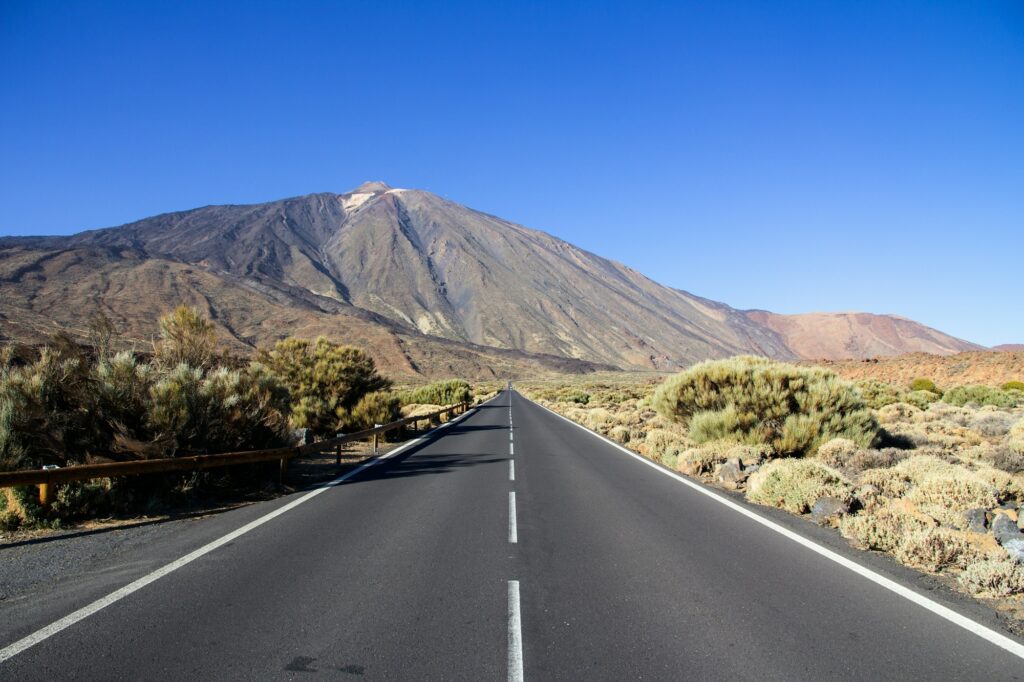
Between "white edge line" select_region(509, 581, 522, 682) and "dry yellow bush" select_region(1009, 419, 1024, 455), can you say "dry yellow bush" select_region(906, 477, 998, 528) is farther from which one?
"white edge line" select_region(509, 581, 522, 682)

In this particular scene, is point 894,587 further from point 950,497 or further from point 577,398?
point 577,398

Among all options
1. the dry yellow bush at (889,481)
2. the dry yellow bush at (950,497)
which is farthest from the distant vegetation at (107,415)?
the dry yellow bush at (950,497)

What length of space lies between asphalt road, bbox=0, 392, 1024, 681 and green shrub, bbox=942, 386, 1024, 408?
82.9ft

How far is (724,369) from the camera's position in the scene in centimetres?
1655

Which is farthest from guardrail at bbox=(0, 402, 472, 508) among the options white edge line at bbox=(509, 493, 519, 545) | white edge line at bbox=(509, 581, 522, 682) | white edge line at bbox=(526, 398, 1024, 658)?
white edge line at bbox=(526, 398, 1024, 658)

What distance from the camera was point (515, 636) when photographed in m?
4.29

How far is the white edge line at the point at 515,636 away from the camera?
3.74m

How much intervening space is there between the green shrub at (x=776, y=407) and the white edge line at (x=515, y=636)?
9915mm

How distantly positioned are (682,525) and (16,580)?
708 centimetres

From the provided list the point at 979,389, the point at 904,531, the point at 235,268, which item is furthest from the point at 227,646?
the point at 235,268

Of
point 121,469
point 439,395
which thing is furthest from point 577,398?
point 121,469

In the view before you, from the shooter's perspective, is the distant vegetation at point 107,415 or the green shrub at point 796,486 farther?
the green shrub at point 796,486

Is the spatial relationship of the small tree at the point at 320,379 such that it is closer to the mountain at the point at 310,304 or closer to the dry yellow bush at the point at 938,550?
the dry yellow bush at the point at 938,550

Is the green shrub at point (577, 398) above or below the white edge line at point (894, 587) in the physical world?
above
